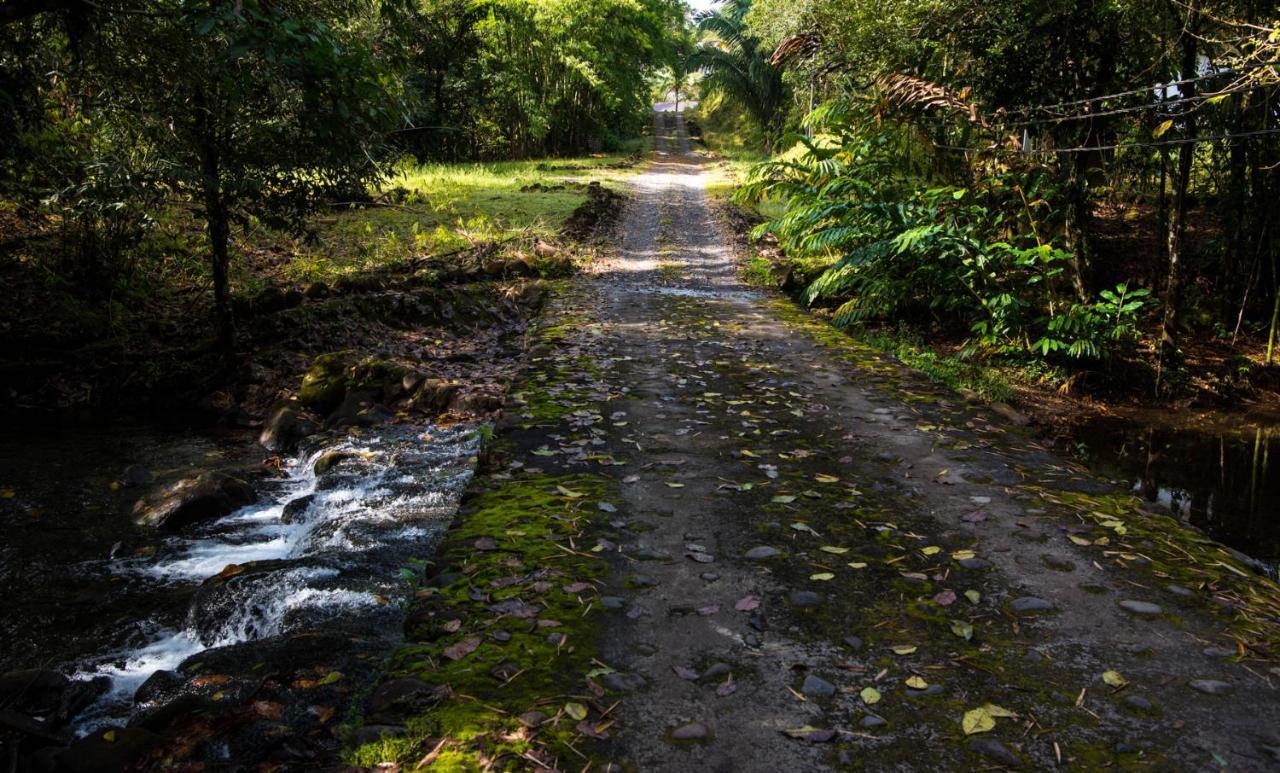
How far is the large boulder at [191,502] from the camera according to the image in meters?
5.45

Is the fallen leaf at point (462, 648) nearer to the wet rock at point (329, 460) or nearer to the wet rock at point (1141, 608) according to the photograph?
the wet rock at point (1141, 608)

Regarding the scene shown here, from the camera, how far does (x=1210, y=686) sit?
2801mm

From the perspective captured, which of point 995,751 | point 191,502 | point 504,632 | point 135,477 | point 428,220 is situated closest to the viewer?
point 995,751

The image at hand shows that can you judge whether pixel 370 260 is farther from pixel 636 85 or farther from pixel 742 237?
pixel 636 85

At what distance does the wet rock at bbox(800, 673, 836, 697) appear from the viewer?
2.76 metres

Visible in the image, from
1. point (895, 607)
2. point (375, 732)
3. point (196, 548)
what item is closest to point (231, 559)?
point (196, 548)

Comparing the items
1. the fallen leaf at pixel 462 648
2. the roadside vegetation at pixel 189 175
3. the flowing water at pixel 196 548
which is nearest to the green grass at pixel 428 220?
the roadside vegetation at pixel 189 175

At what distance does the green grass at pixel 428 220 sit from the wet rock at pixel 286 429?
2153mm

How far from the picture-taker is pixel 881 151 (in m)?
10.7

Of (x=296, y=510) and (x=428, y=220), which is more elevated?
(x=428, y=220)

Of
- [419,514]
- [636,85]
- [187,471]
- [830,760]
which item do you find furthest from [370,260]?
[636,85]

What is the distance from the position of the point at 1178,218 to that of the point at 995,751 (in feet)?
28.4

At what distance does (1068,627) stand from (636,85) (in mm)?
37882

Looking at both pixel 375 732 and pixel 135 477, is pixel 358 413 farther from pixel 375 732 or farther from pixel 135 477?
pixel 375 732
